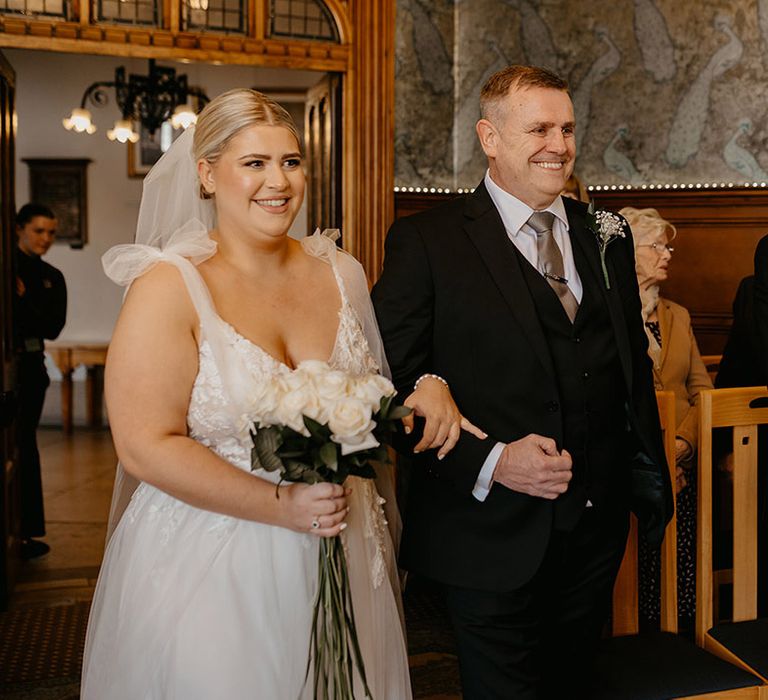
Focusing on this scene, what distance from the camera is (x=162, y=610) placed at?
1.97m

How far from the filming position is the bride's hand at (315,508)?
6.06 ft

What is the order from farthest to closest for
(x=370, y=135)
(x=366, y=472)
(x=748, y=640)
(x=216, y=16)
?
(x=370, y=135) < (x=216, y=16) < (x=748, y=640) < (x=366, y=472)

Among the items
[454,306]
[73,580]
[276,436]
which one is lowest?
[73,580]

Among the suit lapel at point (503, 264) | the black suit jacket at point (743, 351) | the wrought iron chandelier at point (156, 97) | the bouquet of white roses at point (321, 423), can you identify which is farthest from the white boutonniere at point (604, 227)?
the wrought iron chandelier at point (156, 97)

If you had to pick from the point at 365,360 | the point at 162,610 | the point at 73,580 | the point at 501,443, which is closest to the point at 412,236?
the point at 365,360

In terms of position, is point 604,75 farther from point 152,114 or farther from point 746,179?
point 152,114

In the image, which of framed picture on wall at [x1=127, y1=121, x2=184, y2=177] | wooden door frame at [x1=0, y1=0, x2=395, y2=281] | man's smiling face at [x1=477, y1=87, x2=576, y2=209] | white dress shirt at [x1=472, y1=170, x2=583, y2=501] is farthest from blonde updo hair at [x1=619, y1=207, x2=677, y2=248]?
framed picture on wall at [x1=127, y1=121, x2=184, y2=177]

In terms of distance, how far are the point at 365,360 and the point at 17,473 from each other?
3673 millimetres

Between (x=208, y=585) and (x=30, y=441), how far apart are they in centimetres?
393

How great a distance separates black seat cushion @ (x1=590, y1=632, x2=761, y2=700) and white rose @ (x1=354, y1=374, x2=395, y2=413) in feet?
3.49

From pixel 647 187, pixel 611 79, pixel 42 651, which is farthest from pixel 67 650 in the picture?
pixel 611 79

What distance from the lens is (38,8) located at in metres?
4.80

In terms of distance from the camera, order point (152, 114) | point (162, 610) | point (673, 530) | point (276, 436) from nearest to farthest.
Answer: point (276, 436) < point (162, 610) < point (673, 530) < point (152, 114)

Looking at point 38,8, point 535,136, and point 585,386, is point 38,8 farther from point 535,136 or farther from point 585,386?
point 585,386
